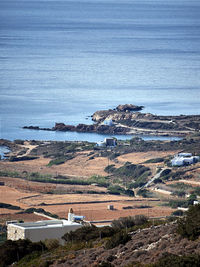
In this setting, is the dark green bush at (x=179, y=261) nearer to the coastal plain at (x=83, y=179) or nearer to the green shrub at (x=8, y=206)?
the coastal plain at (x=83, y=179)

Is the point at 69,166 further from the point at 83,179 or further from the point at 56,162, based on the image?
the point at 83,179

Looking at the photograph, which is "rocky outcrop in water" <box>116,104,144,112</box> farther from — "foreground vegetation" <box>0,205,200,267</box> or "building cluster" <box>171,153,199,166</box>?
"foreground vegetation" <box>0,205,200,267</box>

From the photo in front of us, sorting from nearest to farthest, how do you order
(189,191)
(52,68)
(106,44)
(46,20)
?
(189,191)
(52,68)
(106,44)
(46,20)

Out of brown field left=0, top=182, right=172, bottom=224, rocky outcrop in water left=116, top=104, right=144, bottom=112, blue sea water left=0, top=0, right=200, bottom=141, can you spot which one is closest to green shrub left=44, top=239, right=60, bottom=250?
brown field left=0, top=182, right=172, bottom=224

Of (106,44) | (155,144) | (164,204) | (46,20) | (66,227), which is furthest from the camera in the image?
(46,20)

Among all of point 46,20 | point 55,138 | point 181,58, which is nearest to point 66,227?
point 55,138

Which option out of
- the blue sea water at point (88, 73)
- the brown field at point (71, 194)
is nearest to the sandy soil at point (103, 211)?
the brown field at point (71, 194)

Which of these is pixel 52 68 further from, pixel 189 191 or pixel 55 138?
pixel 189 191
